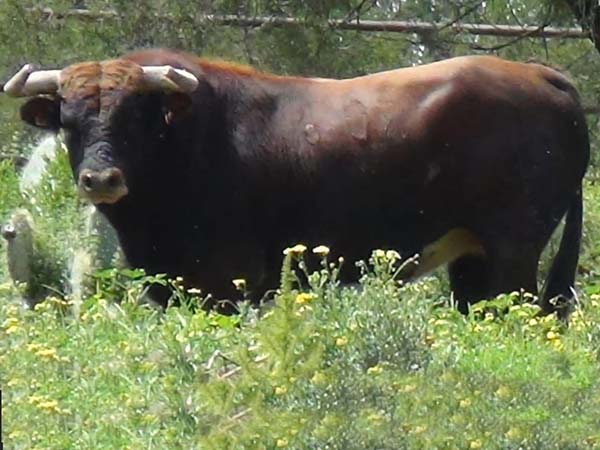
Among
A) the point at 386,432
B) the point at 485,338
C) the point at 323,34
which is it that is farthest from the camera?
the point at 323,34

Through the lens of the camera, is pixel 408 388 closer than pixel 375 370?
Yes

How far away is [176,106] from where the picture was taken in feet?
31.2

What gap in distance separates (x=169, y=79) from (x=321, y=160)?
3.14ft

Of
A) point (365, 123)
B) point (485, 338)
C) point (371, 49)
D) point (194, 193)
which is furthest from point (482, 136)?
point (371, 49)

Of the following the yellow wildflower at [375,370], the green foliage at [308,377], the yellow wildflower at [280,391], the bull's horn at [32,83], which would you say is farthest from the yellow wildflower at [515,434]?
the bull's horn at [32,83]

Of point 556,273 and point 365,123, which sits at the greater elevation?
point 365,123

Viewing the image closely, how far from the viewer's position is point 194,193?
9594 millimetres

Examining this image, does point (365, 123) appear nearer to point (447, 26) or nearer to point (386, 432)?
point (447, 26)

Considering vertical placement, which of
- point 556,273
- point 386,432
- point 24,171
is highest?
Answer: point 386,432

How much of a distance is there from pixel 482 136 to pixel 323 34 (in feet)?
9.19

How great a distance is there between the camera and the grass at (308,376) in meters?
5.32

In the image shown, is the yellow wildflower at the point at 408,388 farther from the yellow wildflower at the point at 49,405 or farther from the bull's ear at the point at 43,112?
the bull's ear at the point at 43,112

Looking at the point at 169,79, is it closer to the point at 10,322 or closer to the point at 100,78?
the point at 100,78

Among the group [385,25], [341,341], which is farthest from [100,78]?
[385,25]
